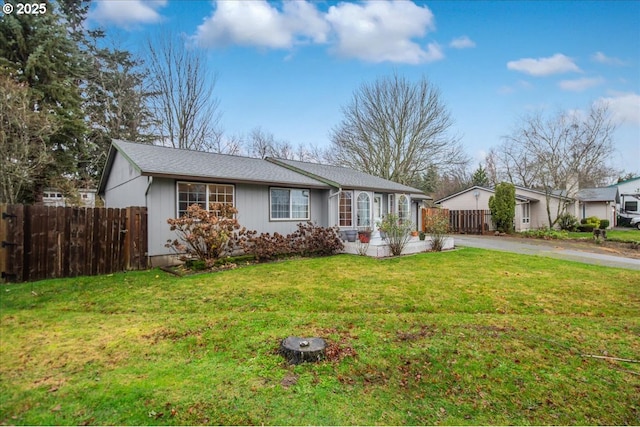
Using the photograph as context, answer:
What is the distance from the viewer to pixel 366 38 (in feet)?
47.1

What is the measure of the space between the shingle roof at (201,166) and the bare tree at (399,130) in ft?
42.9

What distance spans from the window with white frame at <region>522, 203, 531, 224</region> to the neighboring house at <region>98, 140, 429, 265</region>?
12410 mm

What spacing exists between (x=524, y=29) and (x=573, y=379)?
13133 mm

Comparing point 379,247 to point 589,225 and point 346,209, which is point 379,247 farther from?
point 589,225

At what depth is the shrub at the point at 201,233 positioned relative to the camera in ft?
28.1

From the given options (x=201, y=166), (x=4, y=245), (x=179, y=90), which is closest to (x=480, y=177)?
(x=179, y=90)

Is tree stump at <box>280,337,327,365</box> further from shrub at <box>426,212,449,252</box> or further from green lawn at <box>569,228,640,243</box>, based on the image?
green lawn at <box>569,228,640,243</box>

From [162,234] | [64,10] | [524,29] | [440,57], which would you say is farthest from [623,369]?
[64,10]

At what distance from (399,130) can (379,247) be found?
1574 centimetres

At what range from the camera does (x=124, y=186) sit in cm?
1075

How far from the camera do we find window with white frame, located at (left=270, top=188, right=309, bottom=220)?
1163 cm

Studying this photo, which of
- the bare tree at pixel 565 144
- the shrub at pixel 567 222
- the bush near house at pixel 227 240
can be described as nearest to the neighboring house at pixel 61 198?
the bush near house at pixel 227 240

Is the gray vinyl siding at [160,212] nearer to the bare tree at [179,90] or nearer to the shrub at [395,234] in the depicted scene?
the shrub at [395,234]

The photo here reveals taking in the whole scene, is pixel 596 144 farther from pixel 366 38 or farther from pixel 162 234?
pixel 162 234
